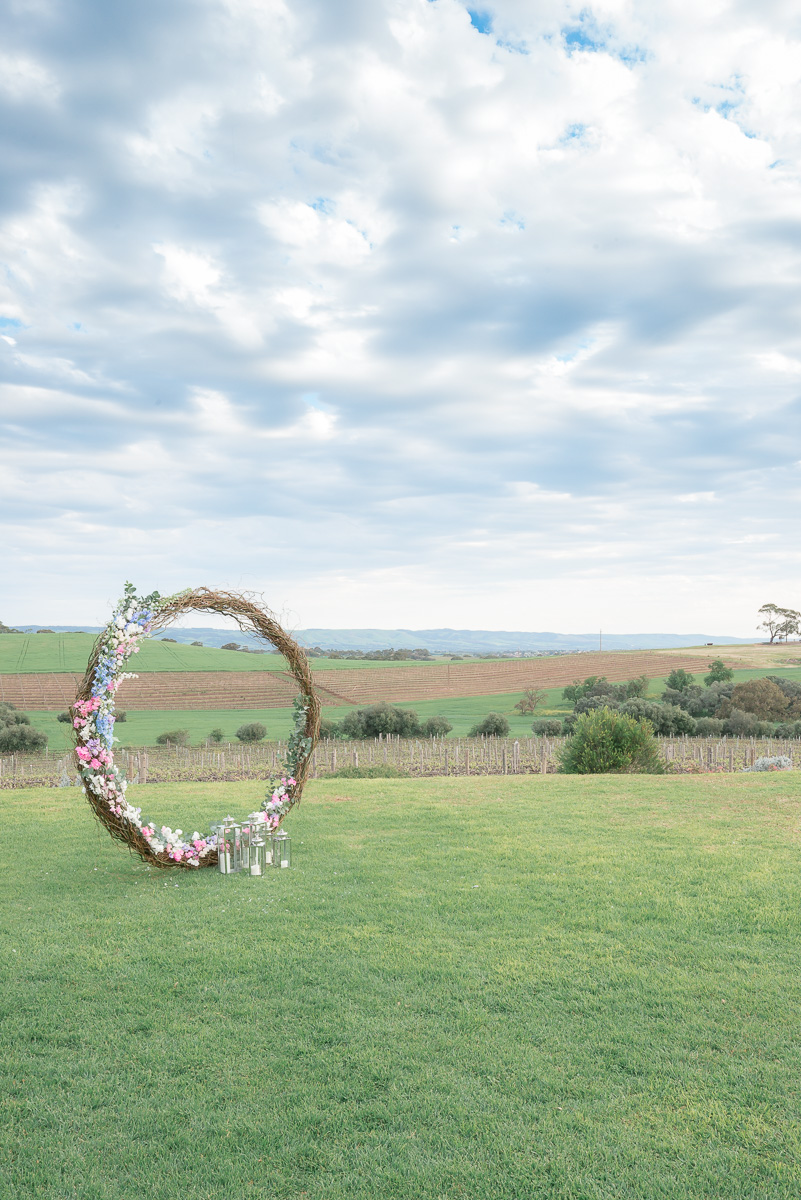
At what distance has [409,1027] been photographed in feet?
16.5

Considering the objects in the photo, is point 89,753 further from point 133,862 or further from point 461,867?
point 461,867

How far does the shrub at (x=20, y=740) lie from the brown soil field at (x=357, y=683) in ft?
42.6

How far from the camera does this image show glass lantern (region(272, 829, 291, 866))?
30.8 feet

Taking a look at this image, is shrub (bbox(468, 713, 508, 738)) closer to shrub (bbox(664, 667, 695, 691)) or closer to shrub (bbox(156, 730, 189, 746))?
shrub (bbox(156, 730, 189, 746))

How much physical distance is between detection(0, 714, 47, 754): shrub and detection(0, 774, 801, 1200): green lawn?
27953 mm

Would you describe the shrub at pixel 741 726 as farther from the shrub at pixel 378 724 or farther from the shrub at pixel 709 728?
the shrub at pixel 378 724

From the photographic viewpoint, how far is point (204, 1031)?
505 cm

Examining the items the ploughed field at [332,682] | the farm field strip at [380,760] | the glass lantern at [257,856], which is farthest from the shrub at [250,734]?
the glass lantern at [257,856]

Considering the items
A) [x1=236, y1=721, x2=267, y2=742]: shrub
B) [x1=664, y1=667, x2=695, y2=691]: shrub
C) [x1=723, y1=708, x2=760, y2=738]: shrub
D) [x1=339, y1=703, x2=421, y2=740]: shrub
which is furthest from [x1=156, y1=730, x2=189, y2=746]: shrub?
[x1=664, y1=667, x2=695, y2=691]: shrub

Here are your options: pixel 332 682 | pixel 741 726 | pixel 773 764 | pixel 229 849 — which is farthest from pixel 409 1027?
pixel 332 682

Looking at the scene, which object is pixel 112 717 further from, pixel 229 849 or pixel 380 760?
pixel 380 760

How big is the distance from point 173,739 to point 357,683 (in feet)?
81.5

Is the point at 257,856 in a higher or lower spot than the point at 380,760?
higher

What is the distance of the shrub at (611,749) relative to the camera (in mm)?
18719
